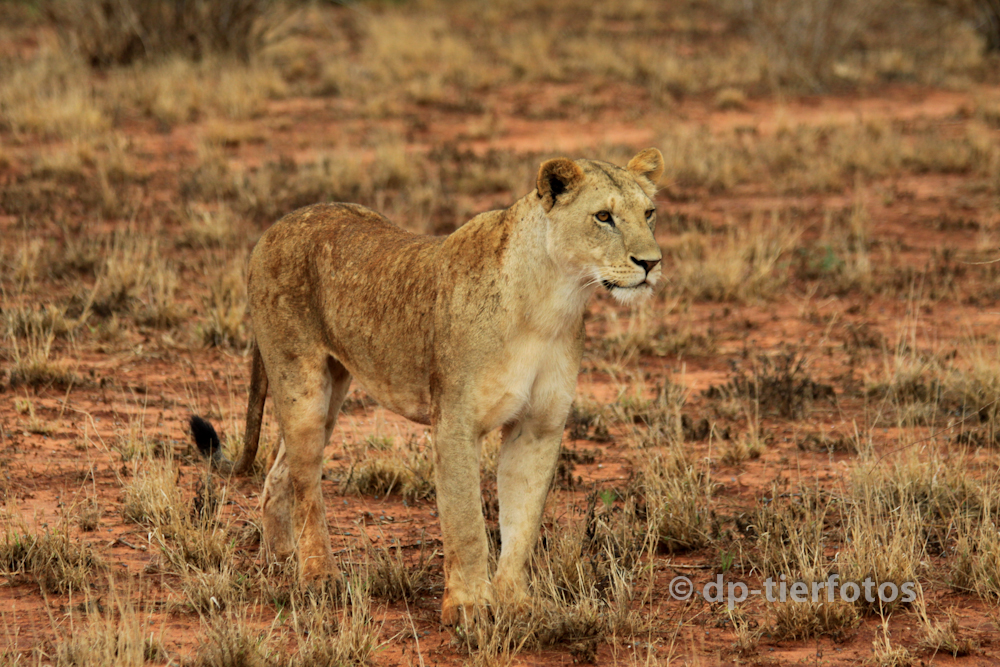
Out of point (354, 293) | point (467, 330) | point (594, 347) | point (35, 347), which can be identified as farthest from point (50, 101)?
point (467, 330)

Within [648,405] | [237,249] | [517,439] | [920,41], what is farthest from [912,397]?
[920,41]

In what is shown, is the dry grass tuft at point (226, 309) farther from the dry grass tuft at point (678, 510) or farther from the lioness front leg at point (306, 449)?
the dry grass tuft at point (678, 510)

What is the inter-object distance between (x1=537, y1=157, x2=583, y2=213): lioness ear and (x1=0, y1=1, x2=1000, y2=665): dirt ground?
1637 millimetres

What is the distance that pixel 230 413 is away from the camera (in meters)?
6.59

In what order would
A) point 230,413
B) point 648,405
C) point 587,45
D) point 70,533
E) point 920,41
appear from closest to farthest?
point 70,533 → point 230,413 → point 648,405 → point 587,45 → point 920,41

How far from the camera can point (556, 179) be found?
4203 mm

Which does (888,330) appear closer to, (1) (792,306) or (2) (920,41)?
(1) (792,306)

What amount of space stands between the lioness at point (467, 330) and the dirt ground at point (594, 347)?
17.0 inches

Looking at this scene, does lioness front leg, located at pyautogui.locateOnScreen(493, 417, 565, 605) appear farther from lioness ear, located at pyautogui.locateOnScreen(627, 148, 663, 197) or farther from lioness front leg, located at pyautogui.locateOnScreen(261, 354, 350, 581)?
lioness ear, located at pyautogui.locateOnScreen(627, 148, 663, 197)

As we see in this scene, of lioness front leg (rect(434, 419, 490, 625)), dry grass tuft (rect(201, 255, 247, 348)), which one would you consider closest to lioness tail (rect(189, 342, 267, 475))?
lioness front leg (rect(434, 419, 490, 625))

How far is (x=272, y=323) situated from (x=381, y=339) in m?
0.57

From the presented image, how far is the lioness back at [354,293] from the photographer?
454 centimetres

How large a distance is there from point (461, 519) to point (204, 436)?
188 centimetres

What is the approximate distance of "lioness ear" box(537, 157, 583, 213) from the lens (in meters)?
4.13
